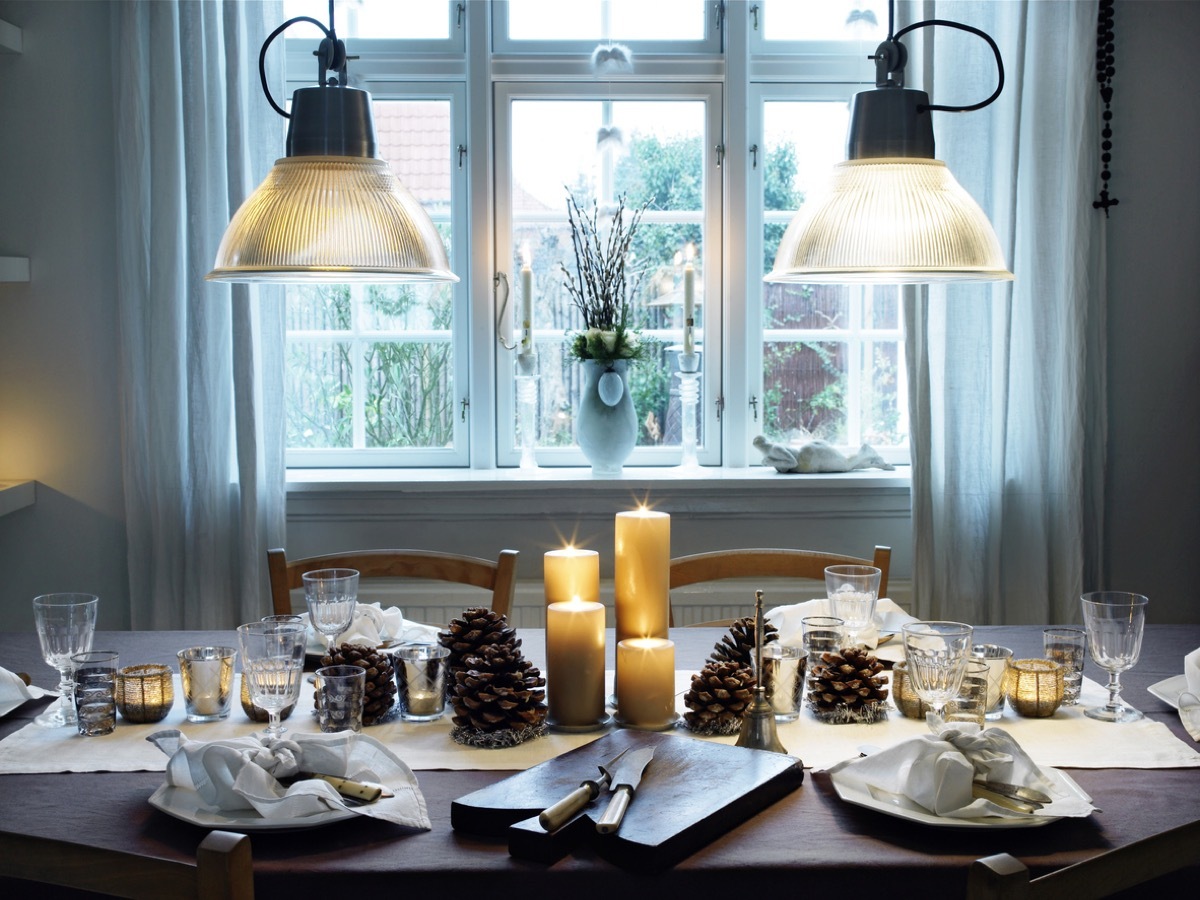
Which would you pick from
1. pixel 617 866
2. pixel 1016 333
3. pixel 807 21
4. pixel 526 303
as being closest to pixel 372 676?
pixel 617 866

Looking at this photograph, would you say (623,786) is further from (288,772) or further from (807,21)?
(807,21)

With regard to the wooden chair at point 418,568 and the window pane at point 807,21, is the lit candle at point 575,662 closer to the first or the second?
the wooden chair at point 418,568

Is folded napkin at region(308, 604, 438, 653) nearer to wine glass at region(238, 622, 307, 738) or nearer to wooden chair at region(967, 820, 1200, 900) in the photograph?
wine glass at region(238, 622, 307, 738)

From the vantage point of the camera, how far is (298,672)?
1247 mm

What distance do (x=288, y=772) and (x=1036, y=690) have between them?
0.86 meters

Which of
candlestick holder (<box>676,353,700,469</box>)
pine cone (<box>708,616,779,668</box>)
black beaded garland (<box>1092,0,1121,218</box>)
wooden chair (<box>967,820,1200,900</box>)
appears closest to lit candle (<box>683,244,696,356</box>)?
candlestick holder (<box>676,353,700,469</box>)

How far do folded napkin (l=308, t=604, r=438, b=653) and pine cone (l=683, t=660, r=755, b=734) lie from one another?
47 centimetres

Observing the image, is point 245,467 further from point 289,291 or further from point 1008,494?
point 1008,494

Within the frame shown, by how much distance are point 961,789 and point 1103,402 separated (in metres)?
1.76

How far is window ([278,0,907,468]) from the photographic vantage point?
2.78 metres

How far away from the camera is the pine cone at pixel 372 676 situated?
1.38m

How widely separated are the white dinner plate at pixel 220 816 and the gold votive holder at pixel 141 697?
0.29m

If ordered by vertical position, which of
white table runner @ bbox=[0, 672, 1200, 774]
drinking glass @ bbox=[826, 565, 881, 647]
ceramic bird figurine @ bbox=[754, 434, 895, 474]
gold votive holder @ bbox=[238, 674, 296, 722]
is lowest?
white table runner @ bbox=[0, 672, 1200, 774]

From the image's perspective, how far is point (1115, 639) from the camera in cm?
137
